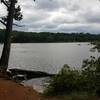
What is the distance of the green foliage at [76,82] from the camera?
551 inches

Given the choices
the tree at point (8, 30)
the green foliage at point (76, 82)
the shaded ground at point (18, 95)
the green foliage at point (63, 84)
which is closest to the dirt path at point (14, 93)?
the shaded ground at point (18, 95)

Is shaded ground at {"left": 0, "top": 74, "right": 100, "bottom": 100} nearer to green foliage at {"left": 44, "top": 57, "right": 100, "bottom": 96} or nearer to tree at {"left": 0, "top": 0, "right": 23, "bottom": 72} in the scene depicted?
green foliage at {"left": 44, "top": 57, "right": 100, "bottom": 96}

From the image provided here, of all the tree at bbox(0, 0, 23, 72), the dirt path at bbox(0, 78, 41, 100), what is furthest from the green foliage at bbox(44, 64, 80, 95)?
the tree at bbox(0, 0, 23, 72)

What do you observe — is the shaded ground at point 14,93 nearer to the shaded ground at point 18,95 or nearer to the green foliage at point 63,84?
the shaded ground at point 18,95

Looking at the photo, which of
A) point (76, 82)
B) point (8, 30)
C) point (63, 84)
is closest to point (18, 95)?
point (63, 84)

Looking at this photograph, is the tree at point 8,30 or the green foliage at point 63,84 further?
the tree at point 8,30

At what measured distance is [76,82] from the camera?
14211 mm

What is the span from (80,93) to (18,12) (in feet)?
38.2

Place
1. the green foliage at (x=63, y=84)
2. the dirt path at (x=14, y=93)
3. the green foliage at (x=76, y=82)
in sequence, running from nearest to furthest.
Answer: the dirt path at (x=14, y=93) < the green foliage at (x=76, y=82) < the green foliage at (x=63, y=84)

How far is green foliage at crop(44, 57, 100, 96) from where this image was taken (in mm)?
14008

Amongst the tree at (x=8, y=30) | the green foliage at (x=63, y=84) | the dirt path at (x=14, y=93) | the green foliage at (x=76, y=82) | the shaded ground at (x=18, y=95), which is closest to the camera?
the shaded ground at (x=18, y=95)

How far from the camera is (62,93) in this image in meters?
14.1

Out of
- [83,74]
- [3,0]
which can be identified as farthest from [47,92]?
[3,0]

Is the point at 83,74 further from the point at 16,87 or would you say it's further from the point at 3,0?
the point at 3,0
